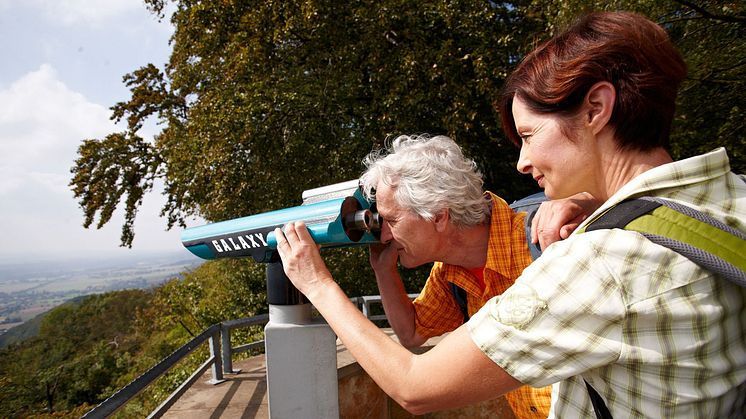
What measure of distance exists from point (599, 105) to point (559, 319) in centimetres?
41

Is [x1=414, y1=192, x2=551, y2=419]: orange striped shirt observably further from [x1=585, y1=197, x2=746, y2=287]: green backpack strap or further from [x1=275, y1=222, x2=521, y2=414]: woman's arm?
[x1=585, y1=197, x2=746, y2=287]: green backpack strap

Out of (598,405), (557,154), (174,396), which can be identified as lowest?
(174,396)

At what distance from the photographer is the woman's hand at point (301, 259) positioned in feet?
3.56

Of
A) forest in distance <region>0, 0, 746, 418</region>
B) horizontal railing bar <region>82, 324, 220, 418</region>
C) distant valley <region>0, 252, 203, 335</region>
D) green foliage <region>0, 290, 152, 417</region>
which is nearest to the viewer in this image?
horizontal railing bar <region>82, 324, 220, 418</region>

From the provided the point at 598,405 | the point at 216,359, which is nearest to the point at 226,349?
the point at 216,359

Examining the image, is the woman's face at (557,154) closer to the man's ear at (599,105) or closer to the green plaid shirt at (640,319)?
the man's ear at (599,105)

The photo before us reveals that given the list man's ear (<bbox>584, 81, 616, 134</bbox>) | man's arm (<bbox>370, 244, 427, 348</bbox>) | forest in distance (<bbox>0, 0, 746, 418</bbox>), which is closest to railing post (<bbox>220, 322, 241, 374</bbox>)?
man's arm (<bbox>370, 244, 427, 348</bbox>)

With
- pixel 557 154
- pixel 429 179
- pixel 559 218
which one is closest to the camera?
pixel 557 154

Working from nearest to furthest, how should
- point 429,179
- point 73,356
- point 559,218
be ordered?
point 559,218, point 429,179, point 73,356

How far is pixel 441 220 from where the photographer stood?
1.52 meters

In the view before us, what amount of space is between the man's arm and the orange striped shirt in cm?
4

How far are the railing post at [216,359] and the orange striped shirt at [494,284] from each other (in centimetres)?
166

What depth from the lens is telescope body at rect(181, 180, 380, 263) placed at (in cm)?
120

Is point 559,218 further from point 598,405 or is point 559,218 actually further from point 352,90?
point 352,90
